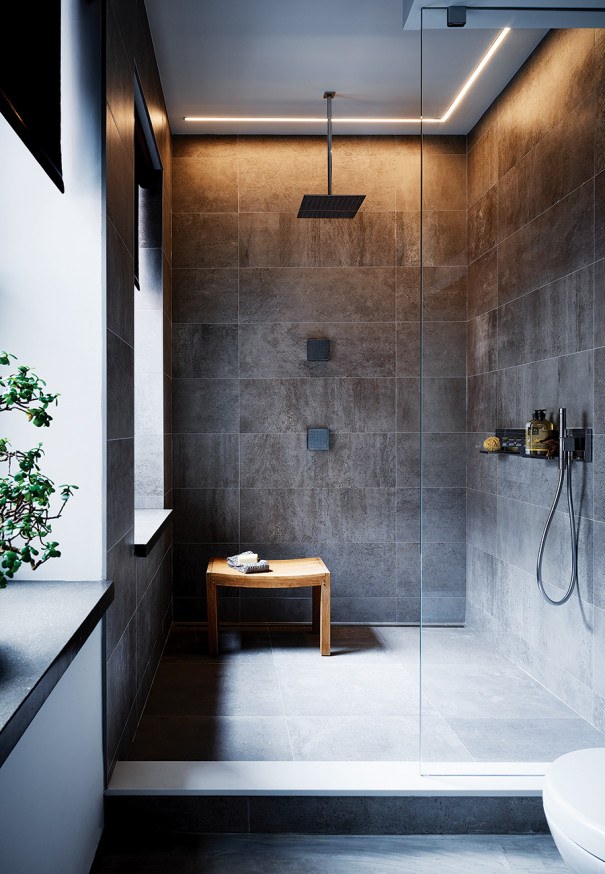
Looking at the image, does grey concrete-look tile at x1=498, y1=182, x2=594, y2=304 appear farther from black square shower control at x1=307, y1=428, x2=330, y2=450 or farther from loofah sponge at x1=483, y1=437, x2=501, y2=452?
black square shower control at x1=307, y1=428, x2=330, y2=450

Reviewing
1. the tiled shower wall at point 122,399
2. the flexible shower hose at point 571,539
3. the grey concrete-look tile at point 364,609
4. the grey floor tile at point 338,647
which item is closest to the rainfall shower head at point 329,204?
the tiled shower wall at point 122,399

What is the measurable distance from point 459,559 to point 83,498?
1.19 metres

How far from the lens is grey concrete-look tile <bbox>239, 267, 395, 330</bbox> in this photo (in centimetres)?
421

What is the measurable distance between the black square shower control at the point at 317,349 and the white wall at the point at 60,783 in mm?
2532

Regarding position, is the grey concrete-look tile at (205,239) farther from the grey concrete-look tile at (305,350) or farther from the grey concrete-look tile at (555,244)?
the grey concrete-look tile at (555,244)

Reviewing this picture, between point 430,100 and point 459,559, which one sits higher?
point 430,100

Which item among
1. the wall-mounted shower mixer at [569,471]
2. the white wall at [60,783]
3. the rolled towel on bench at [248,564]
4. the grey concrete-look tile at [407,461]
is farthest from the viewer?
the grey concrete-look tile at [407,461]

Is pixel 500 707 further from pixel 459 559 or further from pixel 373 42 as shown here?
pixel 373 42

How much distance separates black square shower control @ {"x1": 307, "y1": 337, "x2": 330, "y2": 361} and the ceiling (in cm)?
126

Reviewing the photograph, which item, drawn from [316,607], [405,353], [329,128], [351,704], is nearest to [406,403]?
[405,353]

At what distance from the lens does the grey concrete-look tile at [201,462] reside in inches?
165

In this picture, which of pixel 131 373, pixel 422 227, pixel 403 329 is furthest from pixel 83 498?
pixel 403 329

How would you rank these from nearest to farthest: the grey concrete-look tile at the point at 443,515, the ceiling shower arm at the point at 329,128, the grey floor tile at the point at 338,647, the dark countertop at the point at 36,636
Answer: the dark countertop at the point at 36,636 → the grey concrete-look tile at the point at 443,515 → the grey floor tile at the point at 338,647 → the ceiling shower arm at the point at 329,128

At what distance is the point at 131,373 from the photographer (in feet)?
8.18
